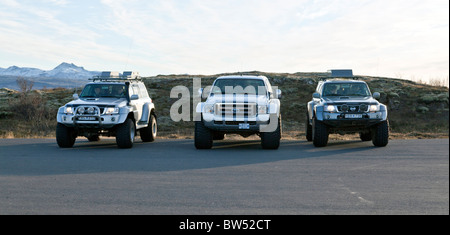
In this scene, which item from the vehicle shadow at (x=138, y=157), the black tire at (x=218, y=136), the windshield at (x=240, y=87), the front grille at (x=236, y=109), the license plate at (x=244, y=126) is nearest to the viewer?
the vehicle shadow at (x=138, y=157)

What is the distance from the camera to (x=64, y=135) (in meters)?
13.6

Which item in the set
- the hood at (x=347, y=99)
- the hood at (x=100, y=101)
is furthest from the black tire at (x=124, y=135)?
the hood at (x=347, y=99)

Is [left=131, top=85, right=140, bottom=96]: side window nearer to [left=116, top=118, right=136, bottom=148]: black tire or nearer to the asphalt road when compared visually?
[left=116, top=118, right=136, bottom=148]: black tire

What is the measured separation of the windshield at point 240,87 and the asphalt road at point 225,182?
2264mm

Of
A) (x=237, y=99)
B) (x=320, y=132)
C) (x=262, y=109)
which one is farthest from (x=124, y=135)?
A: (x=320, y=132)

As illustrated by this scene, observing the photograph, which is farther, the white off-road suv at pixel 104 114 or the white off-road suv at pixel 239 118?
the white off-road suv at pixel 104 114

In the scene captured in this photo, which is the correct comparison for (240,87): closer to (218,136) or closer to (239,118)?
(239,118)

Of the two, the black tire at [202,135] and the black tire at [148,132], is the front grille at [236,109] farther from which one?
the black tire at [148,132]

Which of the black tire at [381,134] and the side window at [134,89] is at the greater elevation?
the side window at [134,89]

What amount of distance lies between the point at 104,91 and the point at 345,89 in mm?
8018

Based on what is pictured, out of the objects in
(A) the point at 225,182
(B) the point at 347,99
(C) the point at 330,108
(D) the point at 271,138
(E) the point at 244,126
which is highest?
(B) the point at 347,99

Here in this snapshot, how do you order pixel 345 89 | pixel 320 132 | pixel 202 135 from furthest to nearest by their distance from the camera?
1. pixel 345 89
2. pixel 320 132
3. pixel 202 135

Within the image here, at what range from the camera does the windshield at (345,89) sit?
49.0 feet
